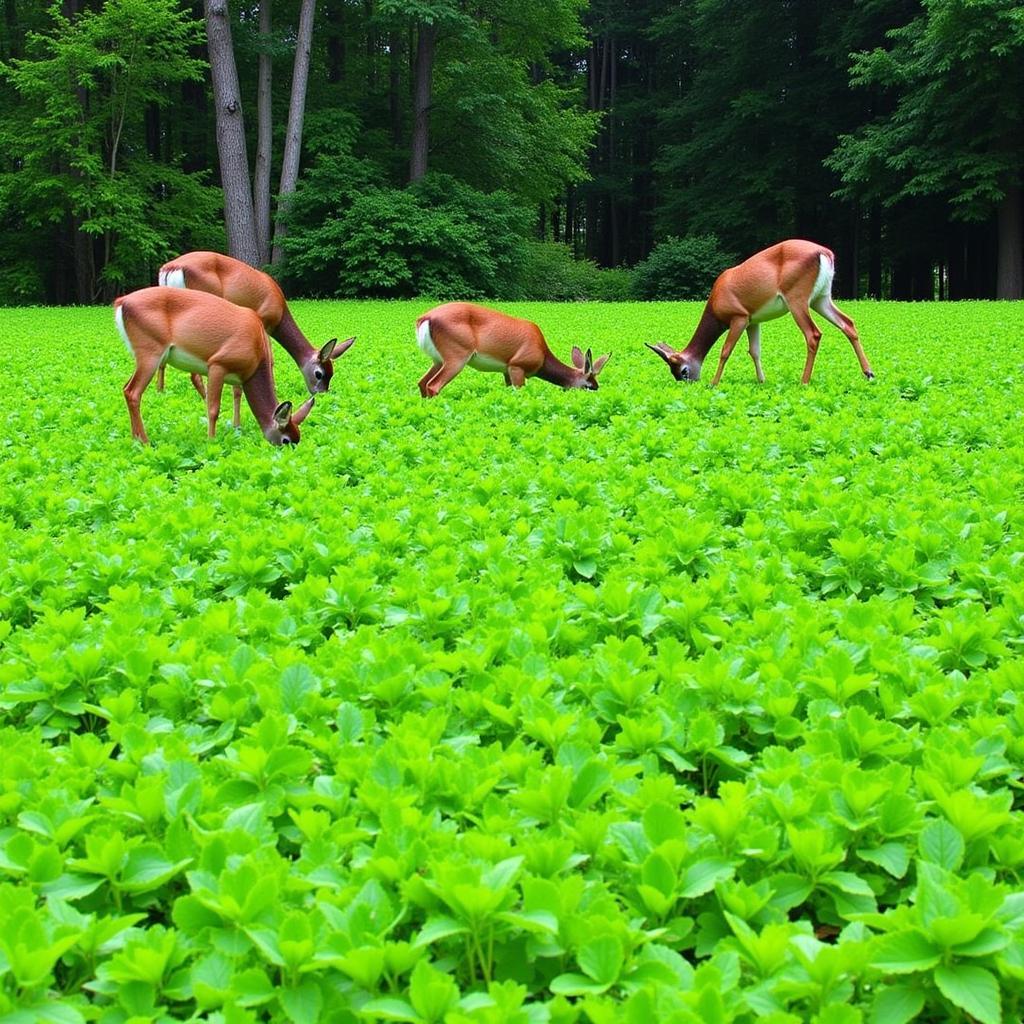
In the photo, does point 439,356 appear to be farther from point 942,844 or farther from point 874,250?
point 874,250

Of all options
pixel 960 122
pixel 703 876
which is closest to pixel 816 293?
pixel 703 876

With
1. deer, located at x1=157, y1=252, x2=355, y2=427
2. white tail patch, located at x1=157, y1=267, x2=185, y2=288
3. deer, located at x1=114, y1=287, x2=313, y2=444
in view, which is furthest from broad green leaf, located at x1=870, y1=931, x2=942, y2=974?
white tail patch, located at x1=157, y1=267, x2=185, y2=288

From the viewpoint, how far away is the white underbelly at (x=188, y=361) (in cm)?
716

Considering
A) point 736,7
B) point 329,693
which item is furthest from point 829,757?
point 736,7

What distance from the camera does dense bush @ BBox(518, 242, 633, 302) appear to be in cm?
3378

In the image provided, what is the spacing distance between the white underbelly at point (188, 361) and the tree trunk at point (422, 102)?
2578cm

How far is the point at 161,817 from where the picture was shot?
2.16 meters

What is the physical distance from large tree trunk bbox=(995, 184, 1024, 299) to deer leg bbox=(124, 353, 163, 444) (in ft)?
94.4

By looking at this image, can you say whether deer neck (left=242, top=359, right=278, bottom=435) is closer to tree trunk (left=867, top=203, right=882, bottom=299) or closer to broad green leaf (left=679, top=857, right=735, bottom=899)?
broad green leaf (left=679, top=857, right=735, bottom=899)

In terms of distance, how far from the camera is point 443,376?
9.57 m

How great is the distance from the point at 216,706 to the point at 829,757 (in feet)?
4.88

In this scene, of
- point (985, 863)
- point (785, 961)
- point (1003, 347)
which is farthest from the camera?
point (1003, 347)

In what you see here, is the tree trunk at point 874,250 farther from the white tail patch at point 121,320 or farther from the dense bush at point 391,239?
the white tail patch at point 121,320

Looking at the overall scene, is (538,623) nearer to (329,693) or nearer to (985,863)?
(329,693)
